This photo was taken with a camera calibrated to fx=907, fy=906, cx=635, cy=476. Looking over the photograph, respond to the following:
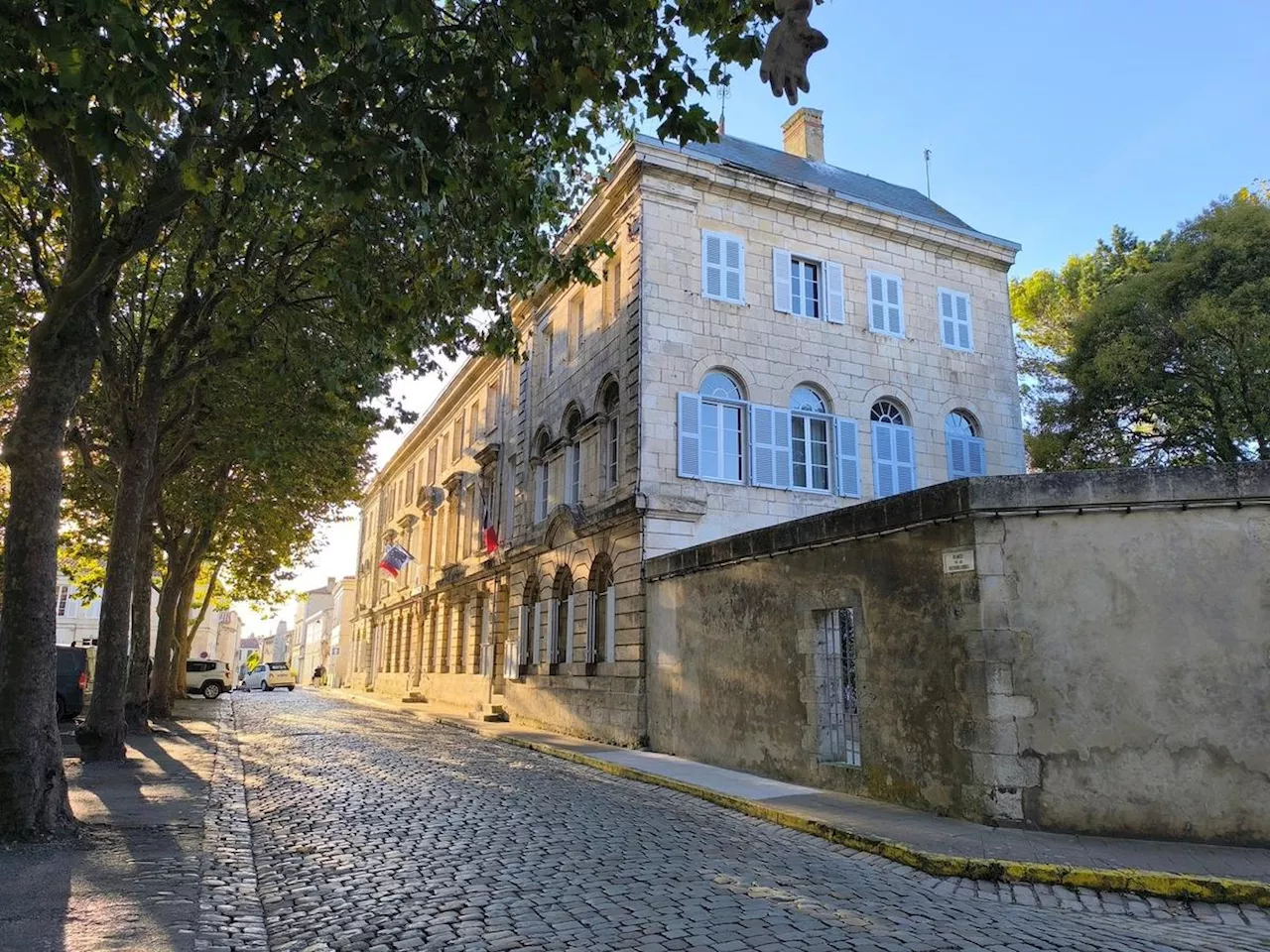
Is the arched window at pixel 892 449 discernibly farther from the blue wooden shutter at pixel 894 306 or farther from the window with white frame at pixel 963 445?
the blue wooden shutter at pixel 894 306

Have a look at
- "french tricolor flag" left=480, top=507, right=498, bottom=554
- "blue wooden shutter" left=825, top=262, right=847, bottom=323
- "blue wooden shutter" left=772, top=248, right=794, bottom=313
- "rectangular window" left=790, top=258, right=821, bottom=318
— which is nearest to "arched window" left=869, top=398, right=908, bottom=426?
"blue wooden shutter" left=825, top=262, right=847, bottom=323

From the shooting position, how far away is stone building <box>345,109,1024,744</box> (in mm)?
17250

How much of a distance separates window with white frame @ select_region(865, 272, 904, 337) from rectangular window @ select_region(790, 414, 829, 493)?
286 centimetres

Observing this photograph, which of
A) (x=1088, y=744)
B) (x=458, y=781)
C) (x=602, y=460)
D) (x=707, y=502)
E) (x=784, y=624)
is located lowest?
(x=458, y=781)

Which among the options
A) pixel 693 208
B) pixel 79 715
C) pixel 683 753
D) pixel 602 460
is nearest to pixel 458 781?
pixel 683 753

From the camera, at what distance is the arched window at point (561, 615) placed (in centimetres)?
2009

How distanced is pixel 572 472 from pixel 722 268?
5711 mm

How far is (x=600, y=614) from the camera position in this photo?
18344mm

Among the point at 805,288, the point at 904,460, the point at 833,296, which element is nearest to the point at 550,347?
the point at 805,288

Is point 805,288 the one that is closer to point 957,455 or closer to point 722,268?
point 722,268

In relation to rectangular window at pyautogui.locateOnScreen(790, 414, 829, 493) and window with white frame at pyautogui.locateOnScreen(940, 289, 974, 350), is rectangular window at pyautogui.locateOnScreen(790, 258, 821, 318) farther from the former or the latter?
window with white frame at pyautogui.locateOnScreen(940, 289, 974, 350)

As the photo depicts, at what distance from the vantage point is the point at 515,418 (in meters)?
24.8

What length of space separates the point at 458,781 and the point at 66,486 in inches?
631

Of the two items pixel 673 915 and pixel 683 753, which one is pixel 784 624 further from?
pixel 673 915
